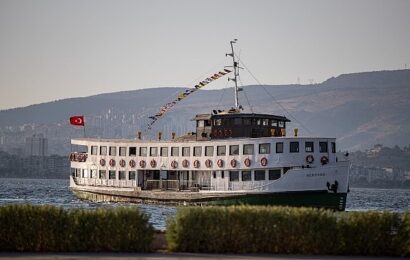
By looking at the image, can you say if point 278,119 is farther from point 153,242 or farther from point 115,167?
point 153,242

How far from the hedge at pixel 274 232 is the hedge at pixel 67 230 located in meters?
1.38

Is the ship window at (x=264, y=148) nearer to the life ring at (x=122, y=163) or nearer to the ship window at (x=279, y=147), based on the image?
the ship window at (x=279, y=147)

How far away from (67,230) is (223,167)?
1463 inches

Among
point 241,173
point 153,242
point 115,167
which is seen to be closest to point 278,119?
point 241,173

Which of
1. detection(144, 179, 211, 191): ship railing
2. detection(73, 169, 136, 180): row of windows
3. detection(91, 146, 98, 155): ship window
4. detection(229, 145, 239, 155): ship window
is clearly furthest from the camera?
detection(91, 146, 98, 155): ship window

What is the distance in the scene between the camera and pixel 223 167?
62344mm

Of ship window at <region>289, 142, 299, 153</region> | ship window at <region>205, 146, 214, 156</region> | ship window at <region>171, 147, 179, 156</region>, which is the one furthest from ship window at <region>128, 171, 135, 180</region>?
ship window at <region>289, 142, 299, 153</region>

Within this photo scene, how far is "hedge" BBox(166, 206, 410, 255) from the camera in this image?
25844 mm

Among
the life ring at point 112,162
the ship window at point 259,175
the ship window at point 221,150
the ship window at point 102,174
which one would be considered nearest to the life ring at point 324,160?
the ship window at point 259,175

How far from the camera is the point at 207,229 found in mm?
25844

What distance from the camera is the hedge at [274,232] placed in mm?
25844

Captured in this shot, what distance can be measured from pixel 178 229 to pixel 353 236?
5.17 meters

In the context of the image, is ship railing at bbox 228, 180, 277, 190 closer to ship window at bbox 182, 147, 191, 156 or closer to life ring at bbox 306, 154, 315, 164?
life ring at bbox 306, 154, 315, 164

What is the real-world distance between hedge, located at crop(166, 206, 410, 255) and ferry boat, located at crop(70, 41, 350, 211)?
31.0 m
